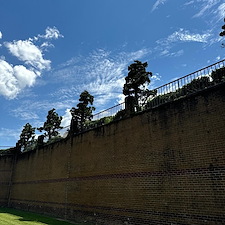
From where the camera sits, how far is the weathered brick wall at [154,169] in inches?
267

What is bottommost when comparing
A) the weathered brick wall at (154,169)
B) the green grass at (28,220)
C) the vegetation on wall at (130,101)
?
the green grass at (28,220)

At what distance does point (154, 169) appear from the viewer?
8.29 metres

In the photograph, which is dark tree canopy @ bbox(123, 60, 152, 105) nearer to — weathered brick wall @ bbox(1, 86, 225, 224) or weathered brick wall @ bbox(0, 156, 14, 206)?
weathered brick wall @ bbox(1, 86, 225, 224)

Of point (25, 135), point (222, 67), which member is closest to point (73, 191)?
point (222, 67)

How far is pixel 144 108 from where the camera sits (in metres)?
9.83

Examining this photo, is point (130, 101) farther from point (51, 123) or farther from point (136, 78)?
point (51, 123)

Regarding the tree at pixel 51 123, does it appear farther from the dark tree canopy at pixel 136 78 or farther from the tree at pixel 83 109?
the dark tree canopy at pixel 136 78

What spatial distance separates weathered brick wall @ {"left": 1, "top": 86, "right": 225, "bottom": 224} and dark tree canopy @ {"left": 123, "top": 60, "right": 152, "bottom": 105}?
5.82 meters

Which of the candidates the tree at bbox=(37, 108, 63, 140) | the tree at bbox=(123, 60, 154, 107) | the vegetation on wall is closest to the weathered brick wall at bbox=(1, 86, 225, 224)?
the vegetation on wall

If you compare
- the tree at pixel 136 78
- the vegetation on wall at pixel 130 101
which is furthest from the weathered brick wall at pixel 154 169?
the tree at pixel 136 78

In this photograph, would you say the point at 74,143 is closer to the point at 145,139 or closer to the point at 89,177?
the point at 89,177

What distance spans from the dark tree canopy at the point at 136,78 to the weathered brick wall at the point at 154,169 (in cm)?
582

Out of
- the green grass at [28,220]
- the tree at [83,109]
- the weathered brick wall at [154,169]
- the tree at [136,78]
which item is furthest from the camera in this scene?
the tree at [83,109]

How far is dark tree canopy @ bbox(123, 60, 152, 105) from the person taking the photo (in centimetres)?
1662
